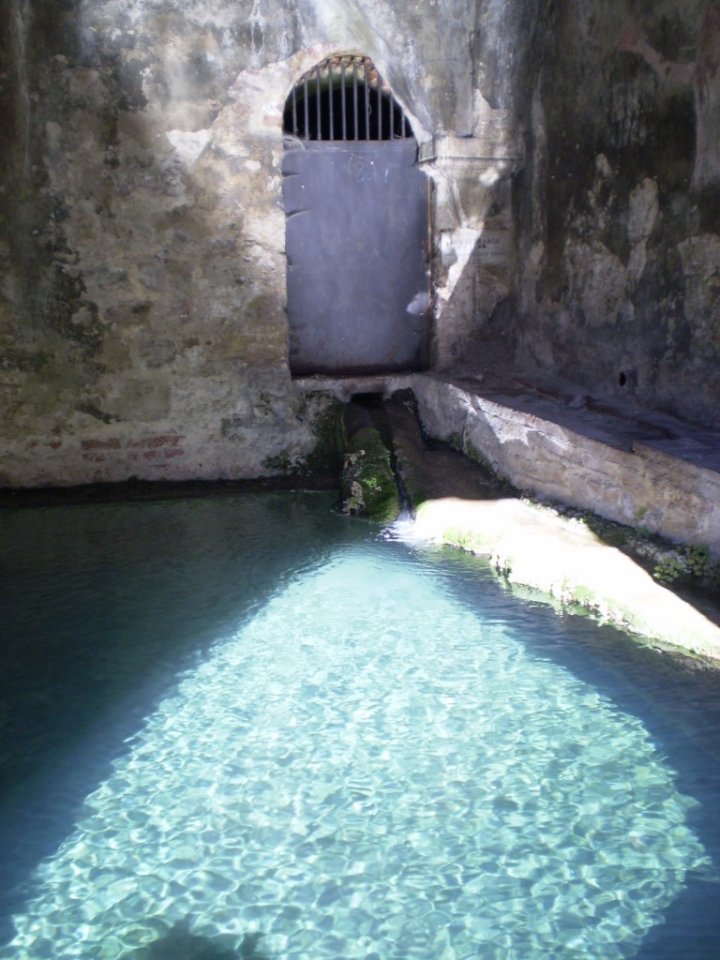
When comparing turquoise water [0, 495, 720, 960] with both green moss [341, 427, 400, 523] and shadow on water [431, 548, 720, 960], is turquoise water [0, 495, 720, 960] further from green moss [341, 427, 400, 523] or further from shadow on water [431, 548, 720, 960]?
green moss [341, 427, 400, 523]

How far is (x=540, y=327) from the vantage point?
751 centimetres

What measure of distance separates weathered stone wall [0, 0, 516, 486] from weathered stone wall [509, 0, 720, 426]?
965mm

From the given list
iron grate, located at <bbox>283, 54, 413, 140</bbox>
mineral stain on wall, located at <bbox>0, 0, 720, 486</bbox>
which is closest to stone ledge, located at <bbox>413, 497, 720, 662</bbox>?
mineral stain on wall, located at <bbox>0, 0, 720, 486</bbox>

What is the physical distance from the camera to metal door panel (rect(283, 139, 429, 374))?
7508 mm

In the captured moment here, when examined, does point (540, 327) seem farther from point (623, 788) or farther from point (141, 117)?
point (623, 788)

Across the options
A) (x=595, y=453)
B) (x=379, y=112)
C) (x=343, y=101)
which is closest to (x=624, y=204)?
(x=595, y=453)

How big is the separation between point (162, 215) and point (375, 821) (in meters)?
5.51

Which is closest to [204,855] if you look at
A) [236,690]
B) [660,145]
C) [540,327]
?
[236,690]

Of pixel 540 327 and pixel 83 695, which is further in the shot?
pixel 540 327

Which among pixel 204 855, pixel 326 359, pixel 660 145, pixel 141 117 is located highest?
pixel 141 117

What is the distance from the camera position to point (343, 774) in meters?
3.33

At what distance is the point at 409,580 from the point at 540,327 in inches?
130

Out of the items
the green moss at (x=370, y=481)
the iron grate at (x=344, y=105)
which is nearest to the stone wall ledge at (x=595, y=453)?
the green moss at (x=370, y=481)

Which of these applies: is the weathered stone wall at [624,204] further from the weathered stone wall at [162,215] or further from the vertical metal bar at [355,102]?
the vertical metal bar at [355,102]
